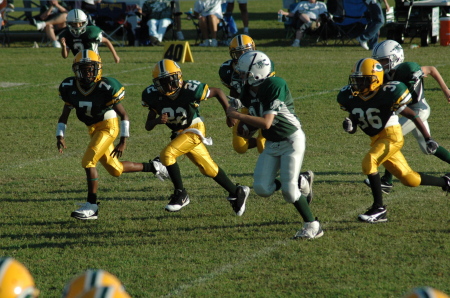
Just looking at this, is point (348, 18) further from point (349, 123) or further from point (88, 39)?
point (349, 123)

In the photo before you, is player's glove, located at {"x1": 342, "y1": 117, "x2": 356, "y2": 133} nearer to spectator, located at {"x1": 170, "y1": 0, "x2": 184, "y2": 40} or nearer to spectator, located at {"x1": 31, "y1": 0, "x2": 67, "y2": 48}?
spectator, located at {"x1": 170, "y1": 0, "x2": 184, "y2": 40}

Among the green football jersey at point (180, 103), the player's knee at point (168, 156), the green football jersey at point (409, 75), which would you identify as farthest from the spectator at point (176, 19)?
the player's knee at point (168, 156)

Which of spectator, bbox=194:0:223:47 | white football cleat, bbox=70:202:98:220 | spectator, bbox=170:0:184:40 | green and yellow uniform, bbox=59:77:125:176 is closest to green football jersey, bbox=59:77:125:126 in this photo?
green and yellow uniform, bbox=59:77:125:176

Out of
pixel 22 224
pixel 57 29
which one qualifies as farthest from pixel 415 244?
pixel 57 29

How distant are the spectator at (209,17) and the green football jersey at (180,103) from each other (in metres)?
13.4

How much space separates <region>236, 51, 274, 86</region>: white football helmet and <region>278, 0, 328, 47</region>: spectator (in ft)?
45.4

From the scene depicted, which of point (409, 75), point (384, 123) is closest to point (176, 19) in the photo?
point (409, 75)

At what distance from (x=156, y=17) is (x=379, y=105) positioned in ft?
49.1

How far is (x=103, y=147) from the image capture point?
6.52 metres

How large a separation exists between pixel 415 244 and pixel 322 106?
6583mm

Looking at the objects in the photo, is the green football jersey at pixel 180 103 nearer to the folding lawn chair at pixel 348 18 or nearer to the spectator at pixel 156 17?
the folding lawn chair at pixel 348 18

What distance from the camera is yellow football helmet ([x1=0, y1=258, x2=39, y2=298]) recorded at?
261cm

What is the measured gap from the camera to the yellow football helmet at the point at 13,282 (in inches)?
103

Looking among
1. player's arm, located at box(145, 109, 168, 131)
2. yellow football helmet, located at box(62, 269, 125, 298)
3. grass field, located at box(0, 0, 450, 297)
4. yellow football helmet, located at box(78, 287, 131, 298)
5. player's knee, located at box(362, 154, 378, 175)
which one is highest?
yellow football helmet, located at box(78, 287, 131, 298)
